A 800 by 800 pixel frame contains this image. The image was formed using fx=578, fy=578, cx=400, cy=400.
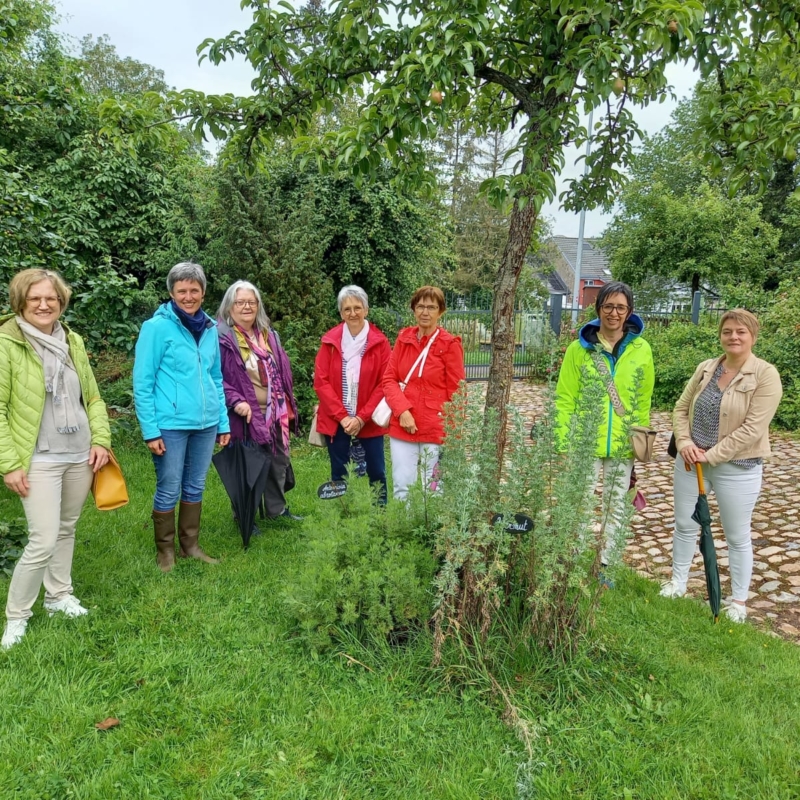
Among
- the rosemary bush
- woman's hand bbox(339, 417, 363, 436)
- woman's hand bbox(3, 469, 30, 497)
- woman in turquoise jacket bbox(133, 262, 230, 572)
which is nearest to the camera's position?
the rosemary bush

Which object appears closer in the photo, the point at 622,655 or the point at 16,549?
the point at 622,655

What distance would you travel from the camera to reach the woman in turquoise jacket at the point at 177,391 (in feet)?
12.8

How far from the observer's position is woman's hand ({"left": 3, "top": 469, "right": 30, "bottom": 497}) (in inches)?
119

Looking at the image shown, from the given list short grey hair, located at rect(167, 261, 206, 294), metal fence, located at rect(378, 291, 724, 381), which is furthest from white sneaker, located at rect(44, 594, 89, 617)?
metal fence, located at rect(378, 291, 724, 381)

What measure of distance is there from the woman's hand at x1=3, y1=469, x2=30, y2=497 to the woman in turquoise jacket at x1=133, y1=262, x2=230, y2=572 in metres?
0.83

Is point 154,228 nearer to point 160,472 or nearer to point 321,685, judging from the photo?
point 160,472

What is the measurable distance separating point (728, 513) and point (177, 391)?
12.5 feet

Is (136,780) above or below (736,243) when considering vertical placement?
below

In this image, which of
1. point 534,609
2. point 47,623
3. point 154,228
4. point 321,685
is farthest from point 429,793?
point 154,228

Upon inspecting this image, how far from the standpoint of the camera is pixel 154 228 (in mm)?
9961

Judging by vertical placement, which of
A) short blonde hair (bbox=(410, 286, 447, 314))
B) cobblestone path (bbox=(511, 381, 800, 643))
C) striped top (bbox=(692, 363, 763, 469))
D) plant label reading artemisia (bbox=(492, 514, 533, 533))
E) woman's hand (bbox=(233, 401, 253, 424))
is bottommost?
cobblestone path (bbox=(511, 381, 800, 643))

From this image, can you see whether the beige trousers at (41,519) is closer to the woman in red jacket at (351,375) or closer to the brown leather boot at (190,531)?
the brown leather boot at (190,531)

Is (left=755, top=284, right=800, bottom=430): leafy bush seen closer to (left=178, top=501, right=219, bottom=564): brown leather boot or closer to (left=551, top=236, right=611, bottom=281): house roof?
(left=178, top=501, right=219, bottom=564): brown leather boot

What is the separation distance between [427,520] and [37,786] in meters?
2.14
